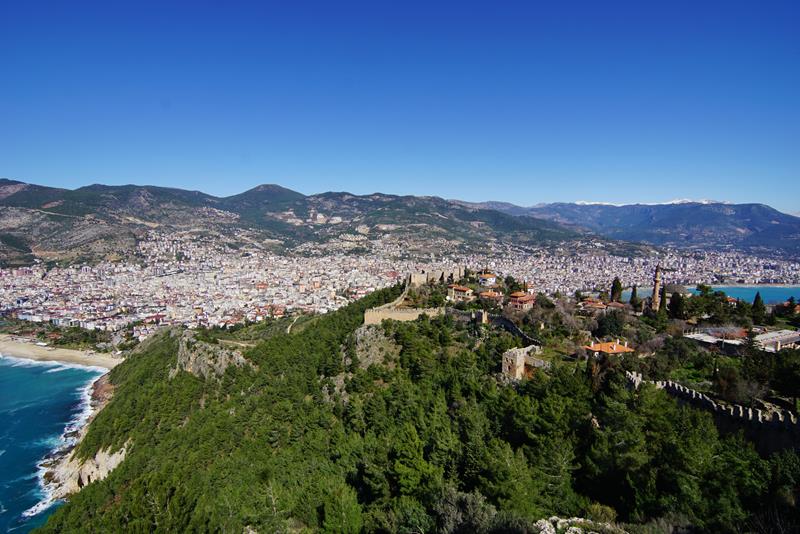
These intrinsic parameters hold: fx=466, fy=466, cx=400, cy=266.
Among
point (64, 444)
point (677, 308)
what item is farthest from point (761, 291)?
point (64, 444)

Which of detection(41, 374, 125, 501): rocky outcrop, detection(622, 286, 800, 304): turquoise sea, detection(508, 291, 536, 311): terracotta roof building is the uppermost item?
detection(508, 291, 536, 311): terracotta roof building

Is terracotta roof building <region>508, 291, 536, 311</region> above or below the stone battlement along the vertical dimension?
below

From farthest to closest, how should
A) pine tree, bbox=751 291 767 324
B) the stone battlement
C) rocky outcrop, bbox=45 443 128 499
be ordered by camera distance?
rocky outcrop, bbox=45 443 128 499, pine tree, bbox=751 291 767 324, the stone battlement

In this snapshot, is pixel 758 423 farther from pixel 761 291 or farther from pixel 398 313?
pixel 761 291

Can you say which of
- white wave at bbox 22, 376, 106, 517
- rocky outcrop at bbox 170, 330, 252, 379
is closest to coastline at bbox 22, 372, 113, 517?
white wave at bbox 22, 376, 106, 517

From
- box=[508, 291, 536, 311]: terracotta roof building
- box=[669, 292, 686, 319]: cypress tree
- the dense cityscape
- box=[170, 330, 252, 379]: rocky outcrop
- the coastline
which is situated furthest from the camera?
the dense cityscape

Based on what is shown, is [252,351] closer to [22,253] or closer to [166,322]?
[166,322]

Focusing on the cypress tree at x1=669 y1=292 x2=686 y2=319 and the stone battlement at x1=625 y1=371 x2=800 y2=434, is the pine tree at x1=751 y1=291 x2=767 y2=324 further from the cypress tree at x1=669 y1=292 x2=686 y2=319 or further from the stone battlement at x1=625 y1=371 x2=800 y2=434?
the stone battlement at x1=625 y1=371 x2=800 y2=434

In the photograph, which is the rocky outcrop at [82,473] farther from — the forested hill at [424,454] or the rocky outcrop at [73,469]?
the forested hill at [424,454]
